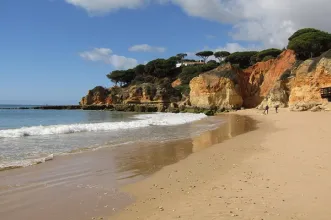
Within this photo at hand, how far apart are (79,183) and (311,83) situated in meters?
32.6

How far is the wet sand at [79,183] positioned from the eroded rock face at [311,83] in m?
24.7

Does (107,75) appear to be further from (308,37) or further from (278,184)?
(278,184)

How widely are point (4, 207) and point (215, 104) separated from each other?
48633mm

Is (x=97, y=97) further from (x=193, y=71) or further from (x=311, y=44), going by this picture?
(x=311, y=44)

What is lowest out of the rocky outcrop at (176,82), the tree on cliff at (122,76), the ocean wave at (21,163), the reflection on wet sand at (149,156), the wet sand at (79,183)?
the reflection on wet sand at (149,156)

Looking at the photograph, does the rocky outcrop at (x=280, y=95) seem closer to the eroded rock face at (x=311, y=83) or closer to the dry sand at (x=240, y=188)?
the eroded rock face at (x=311, y=83)

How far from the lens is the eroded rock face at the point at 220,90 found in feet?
170

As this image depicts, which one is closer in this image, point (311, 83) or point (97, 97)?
point (311, 83)

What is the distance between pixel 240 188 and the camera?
5.93 metres

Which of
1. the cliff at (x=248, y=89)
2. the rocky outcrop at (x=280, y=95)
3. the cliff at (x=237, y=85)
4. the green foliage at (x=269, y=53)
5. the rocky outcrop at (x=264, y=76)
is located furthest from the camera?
the green foliage at (x=269, y=53)

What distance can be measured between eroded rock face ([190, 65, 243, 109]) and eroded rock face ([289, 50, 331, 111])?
1551 centimetres

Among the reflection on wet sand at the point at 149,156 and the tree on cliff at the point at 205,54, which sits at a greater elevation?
the tree on cliff at the point at 205,54

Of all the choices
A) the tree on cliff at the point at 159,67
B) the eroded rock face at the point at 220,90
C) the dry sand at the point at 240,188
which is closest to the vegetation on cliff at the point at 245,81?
the eroded rock face at the point at 220,90

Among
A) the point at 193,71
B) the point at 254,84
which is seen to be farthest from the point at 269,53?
the point at 193,71
